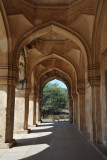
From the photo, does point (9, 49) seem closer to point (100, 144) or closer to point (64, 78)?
point (100, 144)

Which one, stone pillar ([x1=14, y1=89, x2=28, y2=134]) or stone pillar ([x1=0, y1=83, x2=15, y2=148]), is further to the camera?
stone pillar ([x1=14, y1=89, x2=28, y2=134])

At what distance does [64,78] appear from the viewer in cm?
1797

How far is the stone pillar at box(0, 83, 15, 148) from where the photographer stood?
19.8 ft

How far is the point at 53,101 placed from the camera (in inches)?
1254

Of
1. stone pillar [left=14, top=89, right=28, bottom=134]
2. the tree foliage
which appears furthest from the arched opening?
stone pillar [left=14, top=89, right=28, bottom=134]

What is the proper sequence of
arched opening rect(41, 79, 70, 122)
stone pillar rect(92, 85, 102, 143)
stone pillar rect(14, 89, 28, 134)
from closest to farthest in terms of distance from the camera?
stone pillar rect(92, 85, 102, 143), stone pillar rect(14, 89, 28, 134), arched opening rect(41, 79, 70, 122)

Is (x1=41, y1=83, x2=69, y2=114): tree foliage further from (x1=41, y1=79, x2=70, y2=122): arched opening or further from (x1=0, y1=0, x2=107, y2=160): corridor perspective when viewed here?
(x1=0, y1=0, x2=107, y2=160): corridor perspective

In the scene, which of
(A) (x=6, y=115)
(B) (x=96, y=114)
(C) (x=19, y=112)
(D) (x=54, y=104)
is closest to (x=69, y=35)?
(B) (x=96, y=114)

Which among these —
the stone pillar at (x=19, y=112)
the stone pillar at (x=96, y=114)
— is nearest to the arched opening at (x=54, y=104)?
the stone pillar at (x=19, y=112)

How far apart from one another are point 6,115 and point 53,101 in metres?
25.8

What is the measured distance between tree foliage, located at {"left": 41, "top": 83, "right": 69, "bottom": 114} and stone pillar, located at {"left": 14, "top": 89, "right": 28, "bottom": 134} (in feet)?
70.1

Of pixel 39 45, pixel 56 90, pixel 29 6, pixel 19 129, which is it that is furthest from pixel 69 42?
pixel 56 90

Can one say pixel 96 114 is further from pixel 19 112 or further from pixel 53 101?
pixel 53 101

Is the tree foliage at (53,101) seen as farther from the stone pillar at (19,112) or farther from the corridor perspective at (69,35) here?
the corridor perspective at (69,35)
